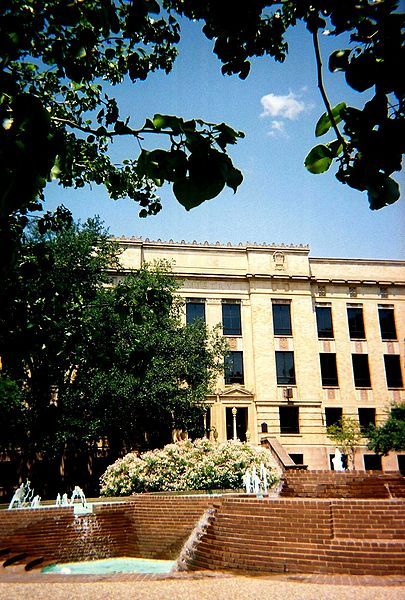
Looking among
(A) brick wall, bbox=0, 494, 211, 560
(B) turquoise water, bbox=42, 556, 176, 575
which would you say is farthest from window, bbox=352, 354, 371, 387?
(B) turquoise water, bbox=42, 556, 176, 575

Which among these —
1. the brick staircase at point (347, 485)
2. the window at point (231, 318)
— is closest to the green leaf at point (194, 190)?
the brick staircase at point (347, 485)

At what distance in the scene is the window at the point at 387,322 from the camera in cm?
3675

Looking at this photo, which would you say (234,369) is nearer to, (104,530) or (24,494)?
(24,494)

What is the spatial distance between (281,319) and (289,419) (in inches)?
272

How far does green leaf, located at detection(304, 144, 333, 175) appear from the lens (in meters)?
2.35

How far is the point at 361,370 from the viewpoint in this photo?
117 ft

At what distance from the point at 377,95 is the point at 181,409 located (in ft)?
88.1

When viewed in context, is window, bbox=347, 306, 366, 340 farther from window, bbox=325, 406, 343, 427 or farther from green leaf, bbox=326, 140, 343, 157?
green leaf, bbox=326, 140, 343, 157

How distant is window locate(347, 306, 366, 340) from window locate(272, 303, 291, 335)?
15.3 feet

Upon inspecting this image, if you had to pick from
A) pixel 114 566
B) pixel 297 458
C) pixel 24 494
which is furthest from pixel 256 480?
pixel 297 458

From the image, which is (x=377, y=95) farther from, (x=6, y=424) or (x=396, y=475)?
(x=6, y=424)

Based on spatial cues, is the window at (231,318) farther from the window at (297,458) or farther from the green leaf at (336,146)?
the green leaf at (336,146)

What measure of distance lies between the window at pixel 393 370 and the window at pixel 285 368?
7.13 metres

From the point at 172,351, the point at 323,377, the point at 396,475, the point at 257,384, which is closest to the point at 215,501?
the point at 396,475
